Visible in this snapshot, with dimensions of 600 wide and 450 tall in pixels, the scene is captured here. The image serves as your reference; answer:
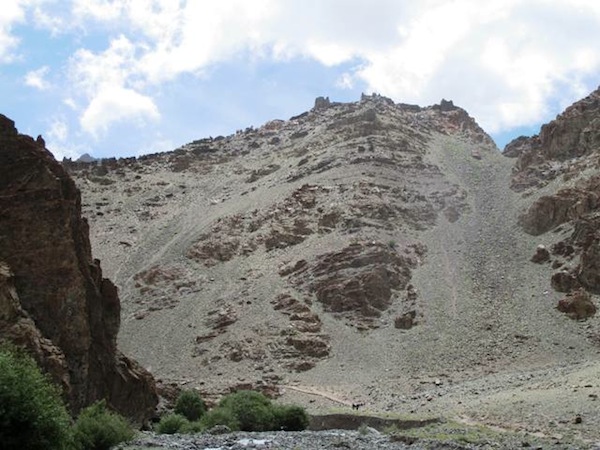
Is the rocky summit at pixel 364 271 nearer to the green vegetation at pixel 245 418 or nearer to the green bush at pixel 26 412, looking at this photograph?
the green vegetation at pixel 245 418

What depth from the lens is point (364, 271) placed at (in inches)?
2645

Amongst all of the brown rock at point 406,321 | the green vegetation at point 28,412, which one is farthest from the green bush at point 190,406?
the green vegetation at point 28,412

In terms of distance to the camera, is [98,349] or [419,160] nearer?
[98,349]

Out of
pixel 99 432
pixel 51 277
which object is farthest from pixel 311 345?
pixel 99 432

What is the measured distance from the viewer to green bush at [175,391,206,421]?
43856 millimetres

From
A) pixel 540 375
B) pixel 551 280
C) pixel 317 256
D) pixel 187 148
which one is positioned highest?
pixel 187 148

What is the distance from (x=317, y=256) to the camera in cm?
7056

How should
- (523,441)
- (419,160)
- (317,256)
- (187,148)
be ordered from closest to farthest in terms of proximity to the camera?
(523,441) < (317,256) < (419,160) < (187,148)

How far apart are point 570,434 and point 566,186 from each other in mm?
49326

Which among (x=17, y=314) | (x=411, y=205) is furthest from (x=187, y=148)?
(x=17, y=314)

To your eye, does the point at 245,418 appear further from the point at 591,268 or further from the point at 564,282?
the point at 591,268

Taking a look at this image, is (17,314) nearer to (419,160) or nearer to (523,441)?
(523,441)

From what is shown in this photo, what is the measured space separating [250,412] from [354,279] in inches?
1215

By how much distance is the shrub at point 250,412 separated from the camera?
1428 inches
